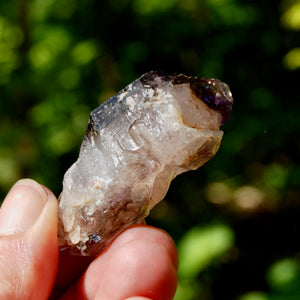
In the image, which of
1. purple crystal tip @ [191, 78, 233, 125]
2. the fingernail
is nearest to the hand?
the fingernail

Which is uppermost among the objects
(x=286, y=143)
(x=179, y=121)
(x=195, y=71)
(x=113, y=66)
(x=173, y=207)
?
(x=179, y=121)

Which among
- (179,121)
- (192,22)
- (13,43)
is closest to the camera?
(179,121)

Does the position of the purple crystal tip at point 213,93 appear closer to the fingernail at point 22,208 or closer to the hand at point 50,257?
the hand at point 50,257

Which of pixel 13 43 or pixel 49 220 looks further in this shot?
pixel 13 43

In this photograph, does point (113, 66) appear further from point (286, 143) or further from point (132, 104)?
point (132, 104)

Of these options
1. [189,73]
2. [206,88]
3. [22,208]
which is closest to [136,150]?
[206,88]

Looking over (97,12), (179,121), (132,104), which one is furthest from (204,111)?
(97,12)

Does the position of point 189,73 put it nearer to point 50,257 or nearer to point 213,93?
point 213,93
